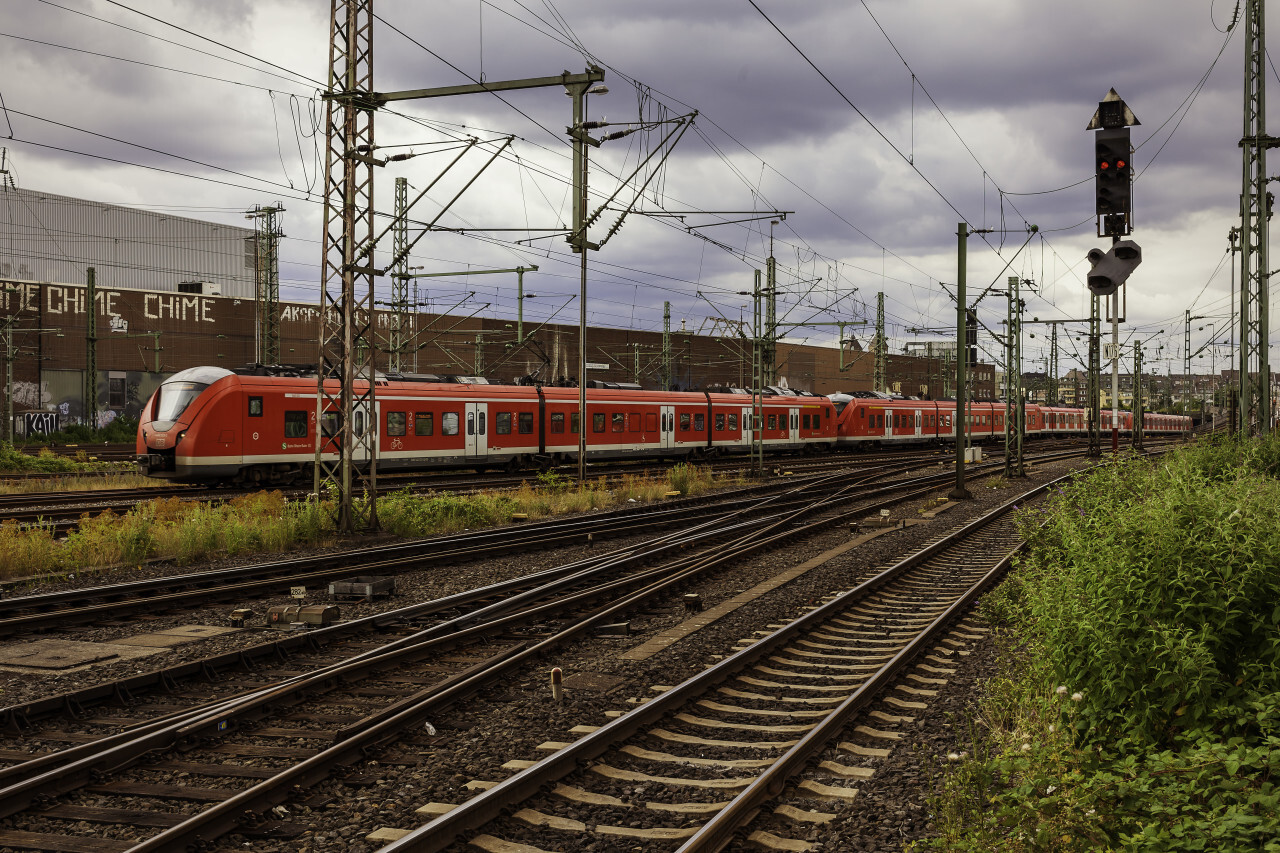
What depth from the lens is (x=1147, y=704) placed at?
5.61 m

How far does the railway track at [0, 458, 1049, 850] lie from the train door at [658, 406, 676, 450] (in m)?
26.9

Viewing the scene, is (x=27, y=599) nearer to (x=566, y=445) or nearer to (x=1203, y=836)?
(x=1203, y=836)

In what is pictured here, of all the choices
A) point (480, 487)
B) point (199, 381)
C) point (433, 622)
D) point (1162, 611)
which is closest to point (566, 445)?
point (480, 487)

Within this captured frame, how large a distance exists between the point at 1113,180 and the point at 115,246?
265 ft

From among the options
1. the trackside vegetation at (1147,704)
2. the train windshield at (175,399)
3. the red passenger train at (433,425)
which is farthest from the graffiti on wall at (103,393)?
the trackside vegetation at (1147,704)

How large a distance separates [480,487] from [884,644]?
1780 centimetres

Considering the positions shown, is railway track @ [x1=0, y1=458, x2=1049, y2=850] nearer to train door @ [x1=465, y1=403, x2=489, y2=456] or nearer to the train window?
the train window

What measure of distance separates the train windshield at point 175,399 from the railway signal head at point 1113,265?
20.3 m

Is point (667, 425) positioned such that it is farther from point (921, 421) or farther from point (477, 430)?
point (921, 421)

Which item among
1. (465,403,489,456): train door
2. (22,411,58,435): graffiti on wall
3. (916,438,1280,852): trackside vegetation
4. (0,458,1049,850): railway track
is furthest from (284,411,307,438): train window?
(22,411,58,435): graffiti on wall

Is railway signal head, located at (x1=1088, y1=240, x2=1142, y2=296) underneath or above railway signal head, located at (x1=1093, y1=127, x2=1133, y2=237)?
underneath

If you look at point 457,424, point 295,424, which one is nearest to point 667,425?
point 457,424

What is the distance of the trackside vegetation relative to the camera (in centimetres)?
448

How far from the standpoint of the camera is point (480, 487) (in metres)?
26.4
